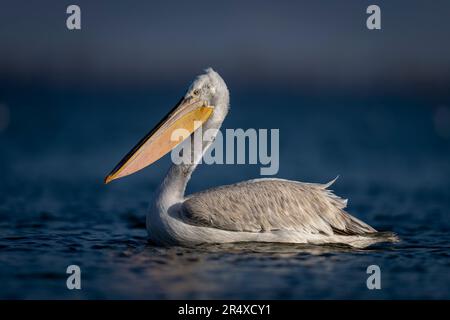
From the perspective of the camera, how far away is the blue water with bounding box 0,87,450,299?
24.6 feet

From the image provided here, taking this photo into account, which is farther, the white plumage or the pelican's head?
the pelican's head

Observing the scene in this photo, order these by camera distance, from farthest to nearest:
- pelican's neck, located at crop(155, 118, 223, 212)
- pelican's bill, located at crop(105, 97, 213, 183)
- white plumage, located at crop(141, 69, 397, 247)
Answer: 1. pelican's bill, located at crop(105, 97, 213, 183)
2. pelican's neck, located at crop(155, 118, 223, 212)
3. white plumage, located at crop(141, 69, 397, 247)

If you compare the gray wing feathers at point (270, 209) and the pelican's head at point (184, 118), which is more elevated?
the pelican's head at point (184, 118)

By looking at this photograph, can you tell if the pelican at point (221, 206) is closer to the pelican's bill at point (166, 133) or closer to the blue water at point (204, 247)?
the pelican's bill at point (166, 133)

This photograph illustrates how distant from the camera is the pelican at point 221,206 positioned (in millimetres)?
8617

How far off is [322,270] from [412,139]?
63.6ft

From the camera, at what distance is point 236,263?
8086 mm

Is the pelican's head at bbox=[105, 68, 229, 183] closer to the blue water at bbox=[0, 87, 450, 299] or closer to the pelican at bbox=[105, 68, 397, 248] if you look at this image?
the pelican at bbox=[105, 68, 397, 248]

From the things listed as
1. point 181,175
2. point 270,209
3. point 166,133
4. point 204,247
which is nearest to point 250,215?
point 270,209

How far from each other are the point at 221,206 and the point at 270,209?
517mm

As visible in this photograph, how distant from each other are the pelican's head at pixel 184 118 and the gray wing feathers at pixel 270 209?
2.50ft

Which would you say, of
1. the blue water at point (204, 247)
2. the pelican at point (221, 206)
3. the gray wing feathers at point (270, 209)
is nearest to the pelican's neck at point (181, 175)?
the pelican at point (221, 206)

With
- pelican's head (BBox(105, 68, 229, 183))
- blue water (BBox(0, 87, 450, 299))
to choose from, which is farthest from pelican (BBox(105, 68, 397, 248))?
blue water (BBox(0, 87, 450, 299))

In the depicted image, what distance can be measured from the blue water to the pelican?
16 cm
